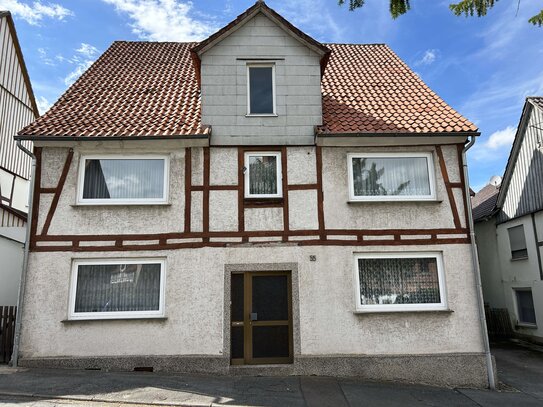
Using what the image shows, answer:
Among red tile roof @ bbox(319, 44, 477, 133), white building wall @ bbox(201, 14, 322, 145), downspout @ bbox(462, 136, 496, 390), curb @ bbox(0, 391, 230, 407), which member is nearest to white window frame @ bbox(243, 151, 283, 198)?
white building wall @ bbox(201, 14, 322, 145)

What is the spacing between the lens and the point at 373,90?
11656mm

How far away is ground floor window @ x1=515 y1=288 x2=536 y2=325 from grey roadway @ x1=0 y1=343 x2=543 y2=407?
6704 millimetres

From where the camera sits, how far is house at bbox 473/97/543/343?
14.5 meters

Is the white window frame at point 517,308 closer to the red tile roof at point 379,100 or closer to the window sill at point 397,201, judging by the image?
the window sill at point 397,201

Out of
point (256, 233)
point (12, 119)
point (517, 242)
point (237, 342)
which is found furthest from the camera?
point (12, 119)

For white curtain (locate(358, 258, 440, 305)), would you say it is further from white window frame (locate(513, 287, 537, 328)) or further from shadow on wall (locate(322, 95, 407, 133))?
white window frame (locate(513, 287, 537, 328))

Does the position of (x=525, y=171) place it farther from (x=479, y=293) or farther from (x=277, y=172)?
(x=277, y=172)

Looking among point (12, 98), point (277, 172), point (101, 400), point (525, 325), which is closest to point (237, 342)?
point (101, 400)

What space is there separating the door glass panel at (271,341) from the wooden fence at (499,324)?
10660 mm

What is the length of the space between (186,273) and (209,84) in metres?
4.50

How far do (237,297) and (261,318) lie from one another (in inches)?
27.4

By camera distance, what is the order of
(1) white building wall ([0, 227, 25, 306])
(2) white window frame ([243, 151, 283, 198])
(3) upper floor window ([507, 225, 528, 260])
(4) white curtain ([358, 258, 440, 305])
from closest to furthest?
1. (4) white curtain ([358, 258, 440, 305])
2. (2) white window frame ([243, 151, 283, 198])
3. (1) white building wall ([0, 227, 25, 306])
4. (3) upper floor window ([507, 225, 528, 260])

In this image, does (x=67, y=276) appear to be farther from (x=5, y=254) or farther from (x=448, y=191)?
(x=448, y=191)

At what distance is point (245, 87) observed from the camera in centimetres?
1022
